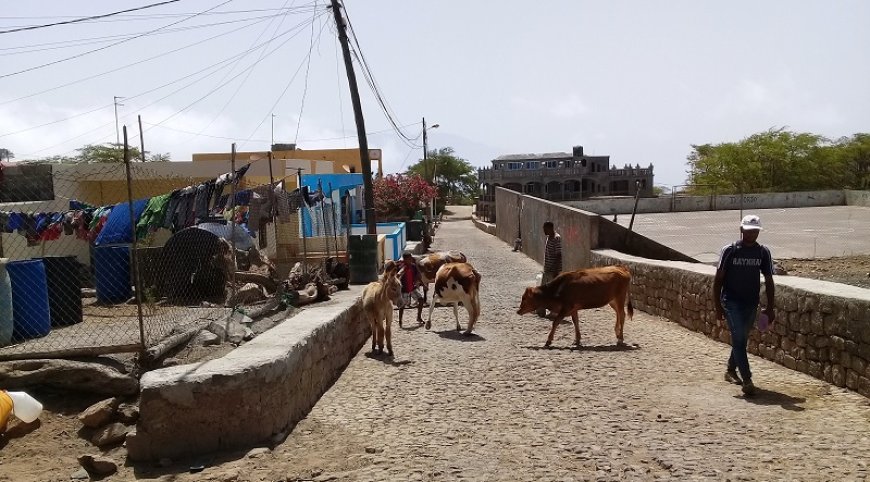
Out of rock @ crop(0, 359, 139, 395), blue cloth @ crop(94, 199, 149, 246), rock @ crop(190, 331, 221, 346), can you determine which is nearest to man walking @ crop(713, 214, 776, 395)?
rock @ crop(190, 331, 221, 346)

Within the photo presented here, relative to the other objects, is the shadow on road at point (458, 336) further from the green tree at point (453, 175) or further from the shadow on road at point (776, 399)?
the green tree at point (453, 175)

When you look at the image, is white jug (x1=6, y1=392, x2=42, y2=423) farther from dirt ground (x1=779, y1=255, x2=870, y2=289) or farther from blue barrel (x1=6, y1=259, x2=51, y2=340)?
dirt ground (x1=779, y1=255, x2=870, y2=289)

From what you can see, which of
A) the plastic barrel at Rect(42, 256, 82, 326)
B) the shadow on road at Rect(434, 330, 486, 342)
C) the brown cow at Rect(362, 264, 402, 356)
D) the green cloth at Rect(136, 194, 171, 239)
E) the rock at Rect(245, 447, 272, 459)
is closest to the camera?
the rock at Rect(245, 447, 272, 459)

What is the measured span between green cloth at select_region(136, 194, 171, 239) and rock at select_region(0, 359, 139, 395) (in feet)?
16.6

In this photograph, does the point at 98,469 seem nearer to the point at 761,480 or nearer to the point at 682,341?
the point at 761,480

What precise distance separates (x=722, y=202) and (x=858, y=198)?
781 cm

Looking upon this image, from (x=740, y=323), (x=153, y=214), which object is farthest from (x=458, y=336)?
(x=153, y=214)

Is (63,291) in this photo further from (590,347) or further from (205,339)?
(590,347)

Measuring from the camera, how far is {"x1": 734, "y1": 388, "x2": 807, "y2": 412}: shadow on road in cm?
649

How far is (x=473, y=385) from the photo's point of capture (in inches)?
311

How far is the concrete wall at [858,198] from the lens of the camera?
45.5m

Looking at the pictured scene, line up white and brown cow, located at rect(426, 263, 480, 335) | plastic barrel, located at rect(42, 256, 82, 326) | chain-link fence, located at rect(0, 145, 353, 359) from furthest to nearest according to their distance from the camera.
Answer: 1. white and brown cow, located at rect(426, 263, 480, 335)
2. plastic barrel, located at rect(42, 256, 82, 326)
3. chain-link fence, located at rect(0, 145, 353, 359)

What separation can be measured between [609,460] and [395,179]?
4254 cm

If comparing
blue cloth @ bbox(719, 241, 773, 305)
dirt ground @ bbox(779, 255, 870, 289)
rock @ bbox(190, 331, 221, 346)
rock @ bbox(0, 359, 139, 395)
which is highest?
blue cloth @ bbox(719, 241, 773, 305)
